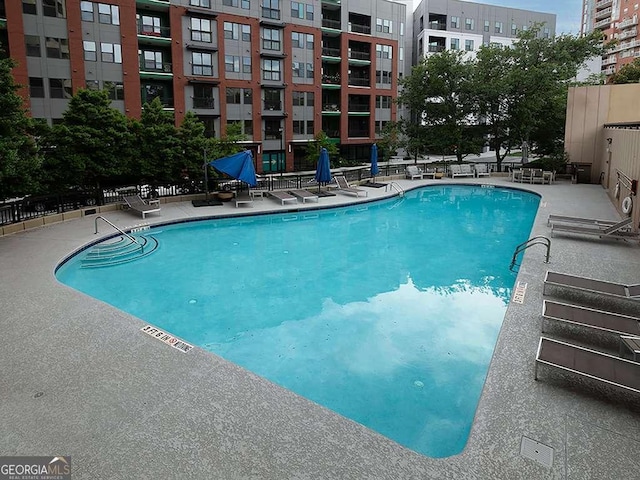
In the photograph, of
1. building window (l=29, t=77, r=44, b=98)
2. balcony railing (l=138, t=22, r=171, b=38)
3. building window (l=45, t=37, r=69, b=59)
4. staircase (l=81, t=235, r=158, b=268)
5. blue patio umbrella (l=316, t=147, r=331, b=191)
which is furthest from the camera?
balcony railing (l=138, t=22, r=171, b=38)

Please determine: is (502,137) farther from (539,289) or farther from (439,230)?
(539,289)

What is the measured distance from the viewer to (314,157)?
123 feet

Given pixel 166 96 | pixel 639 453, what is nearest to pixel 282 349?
pixel 639 453

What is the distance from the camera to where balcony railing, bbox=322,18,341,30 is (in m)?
41.2

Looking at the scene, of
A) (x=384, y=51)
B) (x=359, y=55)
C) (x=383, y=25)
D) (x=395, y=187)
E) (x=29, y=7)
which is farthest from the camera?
(x=384, y=51)

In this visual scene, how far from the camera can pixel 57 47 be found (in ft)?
94.5

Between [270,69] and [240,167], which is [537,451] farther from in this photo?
[270,69]

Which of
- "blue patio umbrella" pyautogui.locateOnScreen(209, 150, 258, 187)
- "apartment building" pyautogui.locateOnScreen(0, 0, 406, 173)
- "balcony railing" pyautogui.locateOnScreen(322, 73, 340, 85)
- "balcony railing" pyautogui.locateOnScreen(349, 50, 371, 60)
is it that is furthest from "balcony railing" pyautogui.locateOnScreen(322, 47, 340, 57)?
"blue patio umbrella" pyautogui.locateOnScreen(209, 150, 258, 187)

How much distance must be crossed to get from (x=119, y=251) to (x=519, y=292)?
1109 centimetres

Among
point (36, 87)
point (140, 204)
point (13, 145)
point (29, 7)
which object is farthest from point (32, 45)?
point (13, 145)

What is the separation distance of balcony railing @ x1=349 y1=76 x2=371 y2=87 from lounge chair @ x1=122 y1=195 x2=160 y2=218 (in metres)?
29.6

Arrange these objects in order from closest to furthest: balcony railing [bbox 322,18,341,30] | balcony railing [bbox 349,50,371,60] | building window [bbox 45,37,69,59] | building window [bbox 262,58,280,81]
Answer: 1. building window [bbox 45,37,69,59]
2. building window [bbox 262,58,280,81]
3. balcony railing [bbox 322,18,341,30]
4. balcony railing [bbox 349,50,371,60]

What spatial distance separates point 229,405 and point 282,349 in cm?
267

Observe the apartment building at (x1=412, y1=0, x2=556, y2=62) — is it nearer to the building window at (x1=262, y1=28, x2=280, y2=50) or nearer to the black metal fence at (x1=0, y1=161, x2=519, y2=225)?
the building window at (x1=262, y1=28, x2=280, y2=50)
